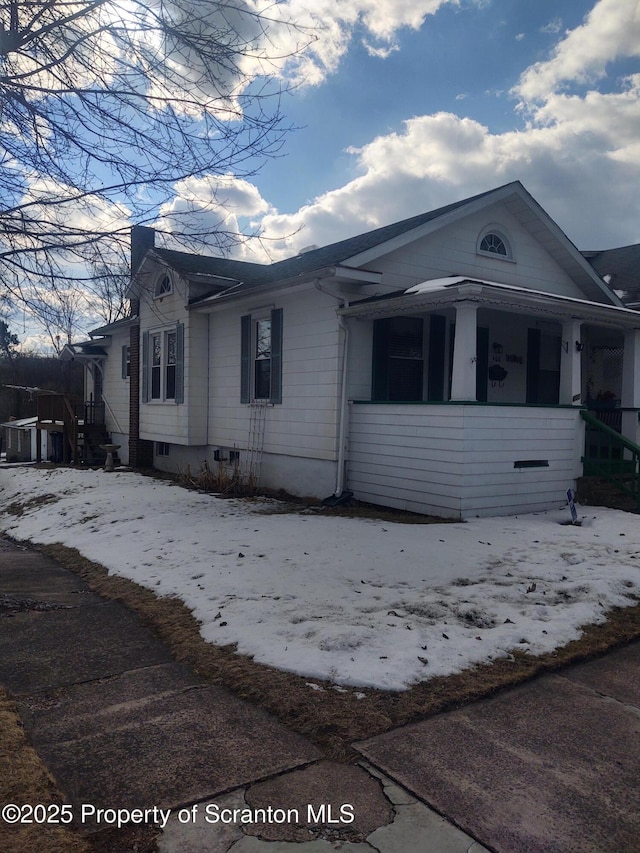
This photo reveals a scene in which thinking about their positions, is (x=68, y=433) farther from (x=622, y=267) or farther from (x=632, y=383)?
(x=622, y=267)

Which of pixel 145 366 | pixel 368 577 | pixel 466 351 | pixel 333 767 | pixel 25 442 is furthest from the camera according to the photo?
pixel 25 442

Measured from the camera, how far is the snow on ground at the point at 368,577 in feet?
13.9

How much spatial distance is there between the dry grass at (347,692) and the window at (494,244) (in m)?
8.09

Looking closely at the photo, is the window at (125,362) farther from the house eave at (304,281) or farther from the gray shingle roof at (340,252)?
the house eave at (304,281)

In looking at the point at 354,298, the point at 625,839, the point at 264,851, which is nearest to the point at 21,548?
the point at 354,298

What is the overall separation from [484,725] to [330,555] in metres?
3.24

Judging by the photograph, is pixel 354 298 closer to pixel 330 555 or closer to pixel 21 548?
pixel 330 555

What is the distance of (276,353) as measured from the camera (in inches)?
443

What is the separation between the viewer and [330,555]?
21.2ft

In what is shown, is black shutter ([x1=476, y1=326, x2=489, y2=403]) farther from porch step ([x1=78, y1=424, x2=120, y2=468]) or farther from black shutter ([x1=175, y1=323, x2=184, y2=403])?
porch step ([x1=78, y1=424, x2=120, y2=468])

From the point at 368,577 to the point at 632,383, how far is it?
7106 mm

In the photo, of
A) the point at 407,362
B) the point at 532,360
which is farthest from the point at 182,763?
the point at 532,360

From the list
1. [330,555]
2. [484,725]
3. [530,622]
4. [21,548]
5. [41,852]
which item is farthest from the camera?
[21,548]

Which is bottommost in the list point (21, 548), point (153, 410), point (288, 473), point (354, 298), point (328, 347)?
point (21, 548)
